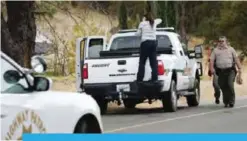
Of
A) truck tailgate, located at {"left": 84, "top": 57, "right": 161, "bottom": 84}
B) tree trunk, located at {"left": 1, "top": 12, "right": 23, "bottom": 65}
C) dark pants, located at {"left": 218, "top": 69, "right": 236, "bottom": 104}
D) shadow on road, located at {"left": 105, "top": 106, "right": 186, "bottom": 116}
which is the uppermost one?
tree trunk, located at {"left": 1, "top": 12, "right": 23, "bottom": 65}

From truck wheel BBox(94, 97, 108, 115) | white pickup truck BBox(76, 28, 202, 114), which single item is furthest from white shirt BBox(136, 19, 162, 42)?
truck wheel BBox(94, 97, 108, 115)

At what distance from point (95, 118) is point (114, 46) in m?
9.97

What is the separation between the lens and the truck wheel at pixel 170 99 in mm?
16156

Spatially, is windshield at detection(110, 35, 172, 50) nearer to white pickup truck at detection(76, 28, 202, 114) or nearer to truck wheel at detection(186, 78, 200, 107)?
white pickup truck at detection(76, 28, 202, 114)

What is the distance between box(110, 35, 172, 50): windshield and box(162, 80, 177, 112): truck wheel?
1467mm

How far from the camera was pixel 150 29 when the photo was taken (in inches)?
640

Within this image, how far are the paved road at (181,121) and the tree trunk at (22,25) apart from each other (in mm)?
3156

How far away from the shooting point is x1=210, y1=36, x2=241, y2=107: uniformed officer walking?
17.4m

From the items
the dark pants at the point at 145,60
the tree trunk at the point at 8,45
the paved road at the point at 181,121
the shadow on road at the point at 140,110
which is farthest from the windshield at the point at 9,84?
the tree trunk at the point at 8,45

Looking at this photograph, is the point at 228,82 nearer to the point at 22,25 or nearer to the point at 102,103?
the point at 102,103

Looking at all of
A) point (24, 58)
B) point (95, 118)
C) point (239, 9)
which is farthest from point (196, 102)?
point (239, 9)

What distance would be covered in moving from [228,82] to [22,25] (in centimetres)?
571

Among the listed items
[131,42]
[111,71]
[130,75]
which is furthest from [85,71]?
[131,42]

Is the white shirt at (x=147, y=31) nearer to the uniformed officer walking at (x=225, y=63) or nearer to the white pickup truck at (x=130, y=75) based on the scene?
the white pickup truck at (x=130, y=75)
